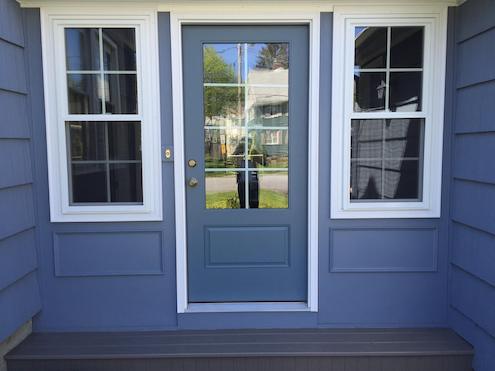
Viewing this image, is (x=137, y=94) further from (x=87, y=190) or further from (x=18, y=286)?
(x=18, y=286)

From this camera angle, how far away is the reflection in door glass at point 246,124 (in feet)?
7.37

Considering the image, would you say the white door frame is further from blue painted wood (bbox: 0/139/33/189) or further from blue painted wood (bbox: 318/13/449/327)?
blue painted wood (bbox: 0/139/33/189)

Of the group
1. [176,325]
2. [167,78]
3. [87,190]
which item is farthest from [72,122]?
[176,325]

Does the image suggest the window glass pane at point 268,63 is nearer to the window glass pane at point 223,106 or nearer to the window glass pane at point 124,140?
the window glass pane at point 223,106

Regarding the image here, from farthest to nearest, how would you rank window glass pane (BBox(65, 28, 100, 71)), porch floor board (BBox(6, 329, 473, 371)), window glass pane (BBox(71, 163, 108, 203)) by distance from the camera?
window glass pane (BBox(71, 163, 108, 203))
window glass pane (BBox(65, 28, 100, 71))
porch floor board (BBox(6, 329, 473, 371))

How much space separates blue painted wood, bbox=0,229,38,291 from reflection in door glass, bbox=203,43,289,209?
1.09 metres

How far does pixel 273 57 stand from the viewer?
88.4 inches

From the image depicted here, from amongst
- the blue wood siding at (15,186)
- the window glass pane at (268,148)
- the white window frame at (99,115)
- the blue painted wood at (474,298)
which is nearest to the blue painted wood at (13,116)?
the blue wood siding at (15,186)

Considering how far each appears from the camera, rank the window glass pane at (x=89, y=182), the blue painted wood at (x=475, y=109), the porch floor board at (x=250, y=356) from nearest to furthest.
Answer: the blue painted wood at (x=475, y=109)
the porch floor board at (x=250, y=356)
the window glass pane at (x=89, y=182)

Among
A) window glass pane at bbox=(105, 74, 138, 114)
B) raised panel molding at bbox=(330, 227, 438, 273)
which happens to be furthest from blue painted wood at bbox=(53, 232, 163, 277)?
raised panel molding at bbox=(330, 227, 438, 273)

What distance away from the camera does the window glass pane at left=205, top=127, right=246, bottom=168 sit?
2291 mm

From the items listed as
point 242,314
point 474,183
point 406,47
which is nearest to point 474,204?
point 474,183

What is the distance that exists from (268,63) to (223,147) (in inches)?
23.2

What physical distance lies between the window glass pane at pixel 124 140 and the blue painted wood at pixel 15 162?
47cm
